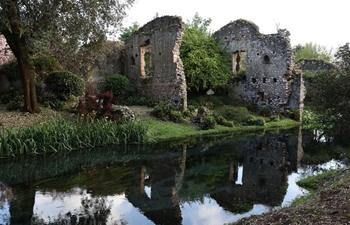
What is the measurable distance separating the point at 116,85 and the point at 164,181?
1389 cm

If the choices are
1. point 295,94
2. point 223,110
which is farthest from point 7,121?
point 295,94

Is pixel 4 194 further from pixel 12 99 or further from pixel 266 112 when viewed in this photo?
pixel 266 112

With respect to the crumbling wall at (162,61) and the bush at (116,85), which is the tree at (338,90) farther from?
the bush at (116,85)

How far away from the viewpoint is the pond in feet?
22.6

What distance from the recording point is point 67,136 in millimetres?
12375

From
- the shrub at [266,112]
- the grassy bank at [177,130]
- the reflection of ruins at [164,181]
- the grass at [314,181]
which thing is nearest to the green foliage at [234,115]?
the grassy bank at [177,130]

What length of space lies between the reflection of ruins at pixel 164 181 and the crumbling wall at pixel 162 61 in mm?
7550

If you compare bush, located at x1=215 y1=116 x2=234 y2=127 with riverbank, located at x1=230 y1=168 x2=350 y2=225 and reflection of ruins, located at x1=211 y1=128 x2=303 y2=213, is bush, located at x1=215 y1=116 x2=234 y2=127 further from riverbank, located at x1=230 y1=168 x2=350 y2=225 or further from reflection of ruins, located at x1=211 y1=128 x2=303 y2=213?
riverbank, located at x1=230 y1=168 x2=350 y2=225

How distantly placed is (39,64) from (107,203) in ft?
42.4

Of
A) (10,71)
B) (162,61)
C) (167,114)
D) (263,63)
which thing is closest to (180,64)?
(162,61)

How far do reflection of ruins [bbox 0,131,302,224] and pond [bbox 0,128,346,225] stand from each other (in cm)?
2

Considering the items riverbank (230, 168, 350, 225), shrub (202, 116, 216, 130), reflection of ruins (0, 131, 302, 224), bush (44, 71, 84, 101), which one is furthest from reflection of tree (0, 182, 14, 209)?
shrub (202, 116, 216, 130)

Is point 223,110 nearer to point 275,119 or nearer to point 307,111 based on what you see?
point 275,119

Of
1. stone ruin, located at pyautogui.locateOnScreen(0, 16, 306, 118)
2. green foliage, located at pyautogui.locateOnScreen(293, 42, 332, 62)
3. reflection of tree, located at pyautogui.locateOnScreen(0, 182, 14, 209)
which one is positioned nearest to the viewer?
reflection of tree, located at pyautogui.locateOnScreen(0, 182, 14, 209)
